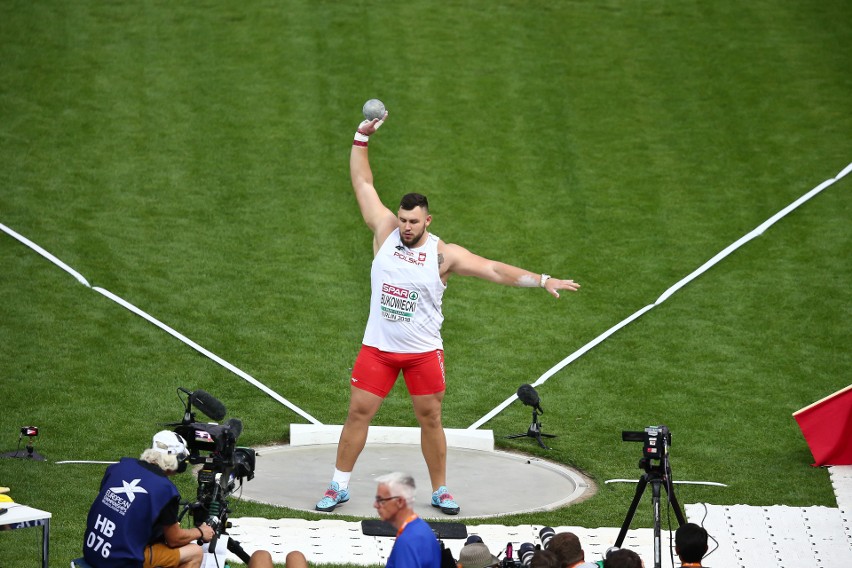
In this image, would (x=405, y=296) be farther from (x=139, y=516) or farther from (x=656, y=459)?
(x=139, y=516)

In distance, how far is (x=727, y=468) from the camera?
1147 cm

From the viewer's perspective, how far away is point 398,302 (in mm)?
9617

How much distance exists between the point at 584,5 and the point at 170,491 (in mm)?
16055

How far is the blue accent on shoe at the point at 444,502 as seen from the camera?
32.7 feet

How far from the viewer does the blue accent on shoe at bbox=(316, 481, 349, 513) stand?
32.4 ft

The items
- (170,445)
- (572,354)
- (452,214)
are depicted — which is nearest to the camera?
(170,445)

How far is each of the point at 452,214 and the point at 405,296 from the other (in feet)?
23.9

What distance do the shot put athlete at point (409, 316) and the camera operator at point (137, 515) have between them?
261 cm

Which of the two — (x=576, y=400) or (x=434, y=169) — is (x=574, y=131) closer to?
(x=434, y=169)

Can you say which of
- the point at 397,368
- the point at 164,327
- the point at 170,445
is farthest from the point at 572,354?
the point at 170,445

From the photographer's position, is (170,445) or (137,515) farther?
(170,445)

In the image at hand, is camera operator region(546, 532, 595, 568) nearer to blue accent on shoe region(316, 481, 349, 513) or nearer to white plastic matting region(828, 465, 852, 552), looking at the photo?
blue accent on shoe region(316, 481, 349, 513)

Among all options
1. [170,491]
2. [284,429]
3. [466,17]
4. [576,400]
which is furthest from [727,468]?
[466,17]

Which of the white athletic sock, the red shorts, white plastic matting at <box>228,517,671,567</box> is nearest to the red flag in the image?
white plastic matting at <box>228,517,671,567</box>
